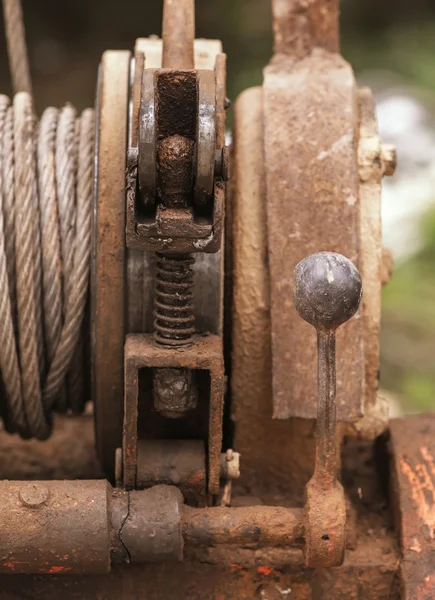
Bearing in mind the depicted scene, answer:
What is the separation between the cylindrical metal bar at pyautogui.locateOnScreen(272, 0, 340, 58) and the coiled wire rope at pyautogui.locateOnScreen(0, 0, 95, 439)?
25.2 inches

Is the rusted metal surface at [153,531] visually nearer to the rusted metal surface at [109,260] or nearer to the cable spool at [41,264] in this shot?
the rusted metal surface at [109,260]

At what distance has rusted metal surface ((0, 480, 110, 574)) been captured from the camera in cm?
223

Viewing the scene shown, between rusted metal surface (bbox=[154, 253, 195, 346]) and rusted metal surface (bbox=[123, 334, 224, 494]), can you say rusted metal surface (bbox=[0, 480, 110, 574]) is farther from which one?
rusted metal surface (bbox=[154, 253, 195, 346])

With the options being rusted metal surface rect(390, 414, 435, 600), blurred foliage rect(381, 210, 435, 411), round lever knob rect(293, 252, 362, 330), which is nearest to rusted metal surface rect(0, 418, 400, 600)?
rusted metal surface rect(390, 414, 435, 600)

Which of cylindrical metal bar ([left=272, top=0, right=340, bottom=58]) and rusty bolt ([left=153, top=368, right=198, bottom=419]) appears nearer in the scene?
rusty bolt ([left=153, top=368, right=198, bottom=419])

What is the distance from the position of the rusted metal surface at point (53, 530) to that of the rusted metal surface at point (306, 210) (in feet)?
1.73

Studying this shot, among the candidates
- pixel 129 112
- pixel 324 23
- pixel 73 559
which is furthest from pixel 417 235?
pixel 73 559

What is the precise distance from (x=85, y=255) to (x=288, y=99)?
2.17 feet

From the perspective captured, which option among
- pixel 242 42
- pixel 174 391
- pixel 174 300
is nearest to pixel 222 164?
pixel 174 300

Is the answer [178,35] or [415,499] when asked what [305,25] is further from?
[415,499]

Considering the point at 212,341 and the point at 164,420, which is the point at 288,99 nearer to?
the point at 212,341

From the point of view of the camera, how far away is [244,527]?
2.26 metres

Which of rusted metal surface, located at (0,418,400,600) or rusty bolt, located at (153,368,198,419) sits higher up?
rusty bolt, located at (153,368,198,419)

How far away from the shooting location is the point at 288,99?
8.63 ft
